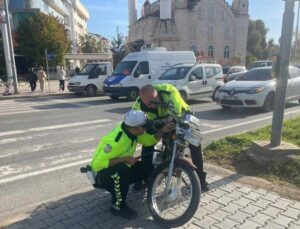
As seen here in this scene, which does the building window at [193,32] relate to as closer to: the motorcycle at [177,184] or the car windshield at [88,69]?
the car windshield at [88,69]

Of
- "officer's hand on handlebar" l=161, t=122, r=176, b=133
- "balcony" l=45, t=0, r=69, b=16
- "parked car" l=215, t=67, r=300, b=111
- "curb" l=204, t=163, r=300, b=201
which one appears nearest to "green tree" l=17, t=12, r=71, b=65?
"balcony" l=45, t=0, r=69, b=16

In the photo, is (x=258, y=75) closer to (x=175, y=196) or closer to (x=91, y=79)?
(x=175, y=196)

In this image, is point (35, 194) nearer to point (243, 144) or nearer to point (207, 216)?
point (207, 216)

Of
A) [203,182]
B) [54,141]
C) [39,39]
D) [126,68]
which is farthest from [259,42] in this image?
[203,182]

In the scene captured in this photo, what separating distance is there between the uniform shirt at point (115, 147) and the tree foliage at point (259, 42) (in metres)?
82.9

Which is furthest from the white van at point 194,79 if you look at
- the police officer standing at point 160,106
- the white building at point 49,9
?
the white building at point 49,9

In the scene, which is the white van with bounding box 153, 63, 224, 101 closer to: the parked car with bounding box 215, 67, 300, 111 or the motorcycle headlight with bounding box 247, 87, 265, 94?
the parked car with bounding box 215, 67, 300, 111

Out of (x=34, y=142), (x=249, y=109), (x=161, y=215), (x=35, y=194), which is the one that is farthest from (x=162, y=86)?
(x=249, y=109)

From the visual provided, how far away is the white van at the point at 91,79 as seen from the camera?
58.9ft

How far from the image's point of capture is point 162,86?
3992 millimetres

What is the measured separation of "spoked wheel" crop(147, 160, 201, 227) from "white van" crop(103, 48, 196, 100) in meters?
11.5

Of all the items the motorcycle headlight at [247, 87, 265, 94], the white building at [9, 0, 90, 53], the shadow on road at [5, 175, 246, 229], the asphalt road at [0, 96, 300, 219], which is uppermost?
the white building at [9, 0, 90, 53]

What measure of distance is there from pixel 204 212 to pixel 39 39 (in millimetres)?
37784

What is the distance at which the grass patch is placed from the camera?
448 cm
